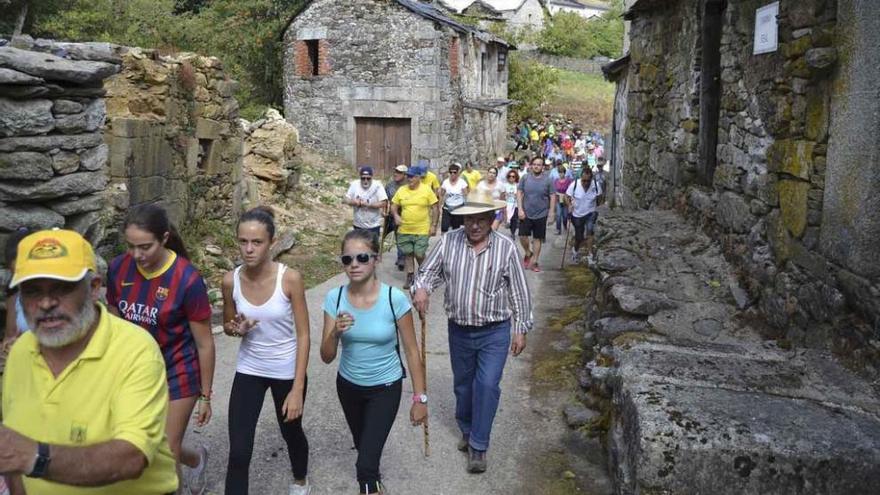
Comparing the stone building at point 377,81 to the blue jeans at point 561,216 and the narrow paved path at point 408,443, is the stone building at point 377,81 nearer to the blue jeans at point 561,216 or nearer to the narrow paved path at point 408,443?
the blue jeans at point 561,216

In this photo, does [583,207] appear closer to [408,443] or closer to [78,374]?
[408,443]

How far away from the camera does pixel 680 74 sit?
8445 mm

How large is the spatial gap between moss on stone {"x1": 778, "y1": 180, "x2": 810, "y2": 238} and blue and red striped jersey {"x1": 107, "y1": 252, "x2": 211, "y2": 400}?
11.3 ft

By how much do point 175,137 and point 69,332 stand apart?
27.3ft

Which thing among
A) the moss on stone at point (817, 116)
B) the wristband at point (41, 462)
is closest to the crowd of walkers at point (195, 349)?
the wristband at point (41, 462)

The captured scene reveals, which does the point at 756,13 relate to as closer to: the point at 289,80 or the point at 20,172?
the point at 20,172

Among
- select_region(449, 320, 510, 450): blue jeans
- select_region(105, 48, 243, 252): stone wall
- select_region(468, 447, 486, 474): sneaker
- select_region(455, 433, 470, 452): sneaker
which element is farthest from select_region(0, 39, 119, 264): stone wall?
select_region(468, 447, 486, 474): sneaker

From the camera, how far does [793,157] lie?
4988 millimetres

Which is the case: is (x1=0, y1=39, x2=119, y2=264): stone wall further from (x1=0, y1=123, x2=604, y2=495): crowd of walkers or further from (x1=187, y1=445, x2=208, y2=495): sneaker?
(x1=187, y1=445, x2=208, y2=495): sneaker

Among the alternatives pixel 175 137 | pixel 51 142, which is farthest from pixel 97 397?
pixel 175 137

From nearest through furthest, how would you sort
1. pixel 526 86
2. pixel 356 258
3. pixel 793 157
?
pixel 356 258
pixel 793 157
pixel 526 86

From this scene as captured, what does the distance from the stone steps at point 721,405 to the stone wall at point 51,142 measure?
12.2ft

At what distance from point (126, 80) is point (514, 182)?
22.5ft

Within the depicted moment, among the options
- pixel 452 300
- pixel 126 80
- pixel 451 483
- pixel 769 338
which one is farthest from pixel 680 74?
pixel 126 80
